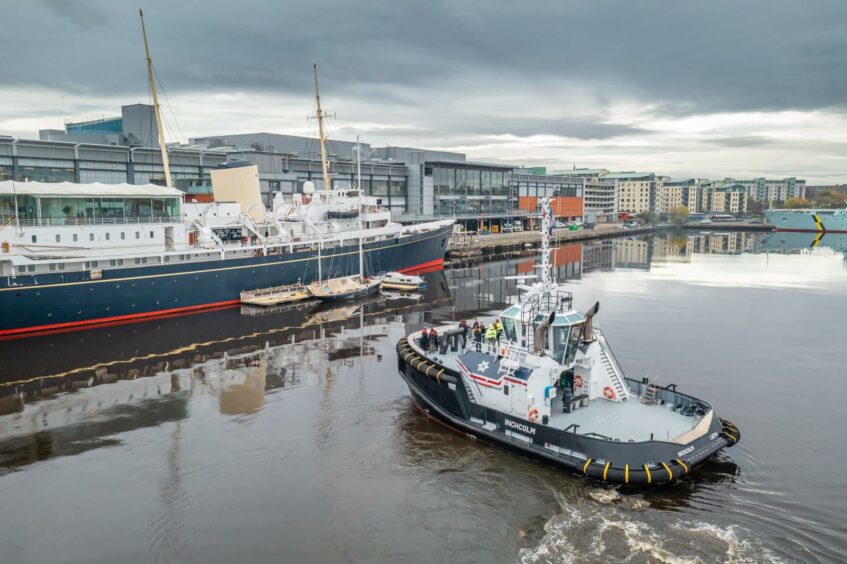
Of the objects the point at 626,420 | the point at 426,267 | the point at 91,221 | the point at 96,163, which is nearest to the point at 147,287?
the point at 91,221

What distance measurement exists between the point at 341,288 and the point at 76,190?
770 inches

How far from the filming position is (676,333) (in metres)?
34.9

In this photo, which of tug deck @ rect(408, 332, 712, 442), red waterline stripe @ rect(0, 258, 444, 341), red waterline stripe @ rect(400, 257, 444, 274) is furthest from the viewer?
red waterline stripe @ rect(400, 257, 444, 274)

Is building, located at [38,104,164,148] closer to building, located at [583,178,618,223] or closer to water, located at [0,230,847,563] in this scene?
water, located at [0,230,847,563]

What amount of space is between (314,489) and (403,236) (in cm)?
4394

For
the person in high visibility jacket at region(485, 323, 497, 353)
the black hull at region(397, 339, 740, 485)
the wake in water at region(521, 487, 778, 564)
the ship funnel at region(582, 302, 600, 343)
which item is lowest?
the wake in water at region(521, 487, 778, 564)

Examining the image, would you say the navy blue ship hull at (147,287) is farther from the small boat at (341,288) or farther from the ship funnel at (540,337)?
the ship funnel at (540,337)

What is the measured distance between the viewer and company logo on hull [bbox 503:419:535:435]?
1769cm

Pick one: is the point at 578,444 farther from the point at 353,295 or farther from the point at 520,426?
the point at 353,295

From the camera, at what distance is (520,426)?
707 inches

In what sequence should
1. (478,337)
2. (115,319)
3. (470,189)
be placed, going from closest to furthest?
(478,337), (115,319), (470,189)

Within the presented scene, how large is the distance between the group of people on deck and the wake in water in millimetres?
6397

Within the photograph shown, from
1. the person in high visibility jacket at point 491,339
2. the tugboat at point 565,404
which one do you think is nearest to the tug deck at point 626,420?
the tugboat at point 565,404

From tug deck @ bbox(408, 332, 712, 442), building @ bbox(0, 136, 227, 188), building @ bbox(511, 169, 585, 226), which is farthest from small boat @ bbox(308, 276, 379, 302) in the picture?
building @ bbox(511, 169, 585, 226)
